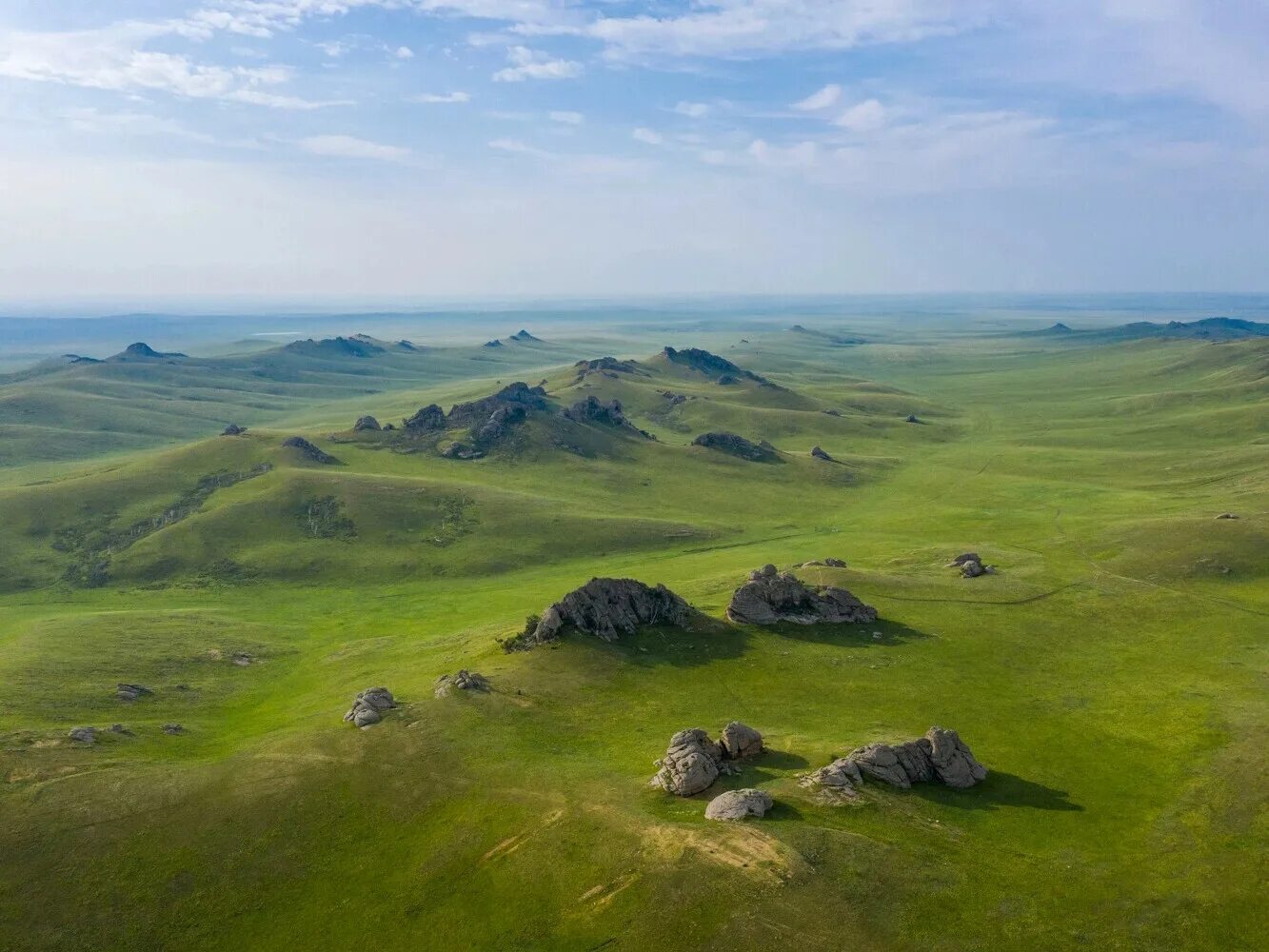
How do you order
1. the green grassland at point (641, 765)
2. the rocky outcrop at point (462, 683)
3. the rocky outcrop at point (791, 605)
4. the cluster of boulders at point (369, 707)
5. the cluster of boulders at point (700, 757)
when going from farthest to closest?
the rocky outcrop at point (791, 605), the rocky outcrop at point (462, 683), the cluster of boulders at point (369, 707), the cluster of boulders at point (700, 757), the green grassland at point (641, 765)

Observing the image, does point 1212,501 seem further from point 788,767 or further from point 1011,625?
point 788,767

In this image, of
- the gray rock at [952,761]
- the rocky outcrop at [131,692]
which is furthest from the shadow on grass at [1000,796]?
the rocky outcrop at [131,692]

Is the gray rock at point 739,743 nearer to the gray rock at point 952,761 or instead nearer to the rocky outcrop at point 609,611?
the gray rock at point 952,761

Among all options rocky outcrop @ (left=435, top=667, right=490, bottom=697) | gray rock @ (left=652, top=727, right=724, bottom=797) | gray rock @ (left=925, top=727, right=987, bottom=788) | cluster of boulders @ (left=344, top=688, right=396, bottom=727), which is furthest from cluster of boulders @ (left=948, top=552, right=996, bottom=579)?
cluster of boulders @ (left=344, top=688, right=396, bottom=727)

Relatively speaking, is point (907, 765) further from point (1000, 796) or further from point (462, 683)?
point (462, 683)

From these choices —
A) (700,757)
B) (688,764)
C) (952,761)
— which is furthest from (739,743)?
(952,761)
